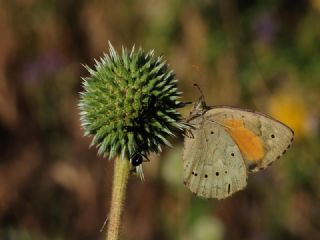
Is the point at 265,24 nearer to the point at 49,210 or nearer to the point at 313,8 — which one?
the point at 313,8

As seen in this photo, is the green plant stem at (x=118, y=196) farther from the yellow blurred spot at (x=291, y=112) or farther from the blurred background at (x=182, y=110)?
the yellow blurred spot at (x=291, y=112)

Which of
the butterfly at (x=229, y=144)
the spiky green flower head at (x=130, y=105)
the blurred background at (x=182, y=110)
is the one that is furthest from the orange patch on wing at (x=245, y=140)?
the blurred background at (x=182, y=110)

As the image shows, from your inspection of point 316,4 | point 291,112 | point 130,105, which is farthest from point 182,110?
point 316,4

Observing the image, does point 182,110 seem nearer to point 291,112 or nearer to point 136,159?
point 291,112

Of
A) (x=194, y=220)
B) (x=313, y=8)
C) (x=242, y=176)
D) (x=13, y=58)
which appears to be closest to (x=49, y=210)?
(x=194, y=220)

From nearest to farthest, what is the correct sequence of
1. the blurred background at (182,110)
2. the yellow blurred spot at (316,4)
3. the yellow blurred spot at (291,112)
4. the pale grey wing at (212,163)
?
the pale grey wing at (212,163), the blurred background at (182,110), the yellow blurred spot at (291,112), the yellow blurred spot at (316,4)

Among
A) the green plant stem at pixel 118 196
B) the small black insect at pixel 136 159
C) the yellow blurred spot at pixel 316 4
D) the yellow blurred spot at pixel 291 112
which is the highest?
the yellow blurred spot at pixel 316 4

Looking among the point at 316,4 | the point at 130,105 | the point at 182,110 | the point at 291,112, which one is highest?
the point at 316,4

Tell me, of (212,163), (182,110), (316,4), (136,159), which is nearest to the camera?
(136,159)
